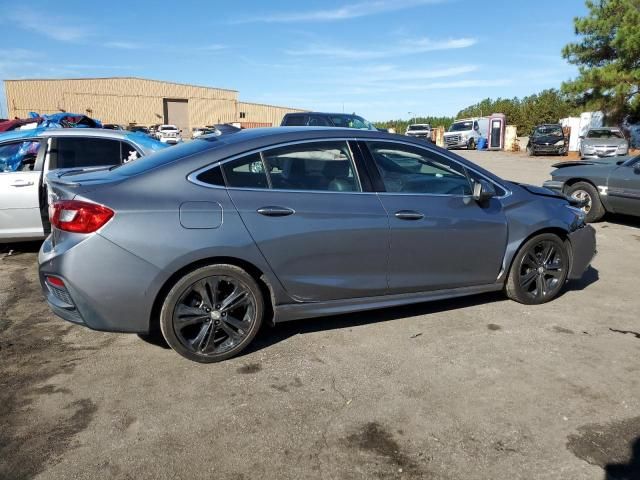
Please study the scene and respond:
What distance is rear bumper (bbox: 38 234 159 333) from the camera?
3.38 m

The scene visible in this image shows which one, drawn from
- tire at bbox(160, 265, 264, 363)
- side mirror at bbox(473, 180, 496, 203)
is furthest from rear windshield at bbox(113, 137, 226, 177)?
side mirror at bbox(473, 180, 496, 203)

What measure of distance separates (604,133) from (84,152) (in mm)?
25133

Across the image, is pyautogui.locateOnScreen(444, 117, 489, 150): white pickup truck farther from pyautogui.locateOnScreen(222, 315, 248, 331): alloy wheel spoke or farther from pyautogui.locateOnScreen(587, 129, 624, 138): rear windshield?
pyautogui.locateOnScreen(222, 315, 248, 331): alloy wheel spoke

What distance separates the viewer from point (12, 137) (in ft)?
21.2

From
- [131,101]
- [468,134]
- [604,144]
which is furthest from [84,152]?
[131,101]

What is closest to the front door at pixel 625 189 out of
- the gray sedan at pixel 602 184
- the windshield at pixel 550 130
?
the gray sedan at pixel 602 184

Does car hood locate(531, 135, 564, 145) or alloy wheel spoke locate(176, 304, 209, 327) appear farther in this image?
car hood locate(531, 135, 564, 145)

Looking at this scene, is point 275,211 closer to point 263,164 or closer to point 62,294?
point 263,164

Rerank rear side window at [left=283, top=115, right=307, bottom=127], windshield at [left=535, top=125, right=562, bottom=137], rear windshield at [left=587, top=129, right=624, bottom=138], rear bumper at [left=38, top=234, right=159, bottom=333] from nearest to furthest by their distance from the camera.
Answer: rear bumper at [left=38, top=234, right=159, bottom=333] < rear side window at [left=283, top=115, right=307, bottom=127] < rear windshield at [left=587, top=129, right=624, bottom=138] < windshield at [left=535, top=125, right=562, bottom=137]

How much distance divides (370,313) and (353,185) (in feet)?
4.18

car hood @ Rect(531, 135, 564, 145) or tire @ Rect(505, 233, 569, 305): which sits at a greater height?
car hood @ Rect(531, 135, 564, 145)

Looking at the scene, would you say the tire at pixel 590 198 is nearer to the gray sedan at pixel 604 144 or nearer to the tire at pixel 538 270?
the tire at pixel 538 270

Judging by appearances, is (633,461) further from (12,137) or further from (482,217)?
(12,137)

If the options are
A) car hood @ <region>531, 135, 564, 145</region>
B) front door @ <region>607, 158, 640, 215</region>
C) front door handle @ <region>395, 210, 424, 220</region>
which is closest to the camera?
front door handle @ <region>395, 210, 424, 220</region>
